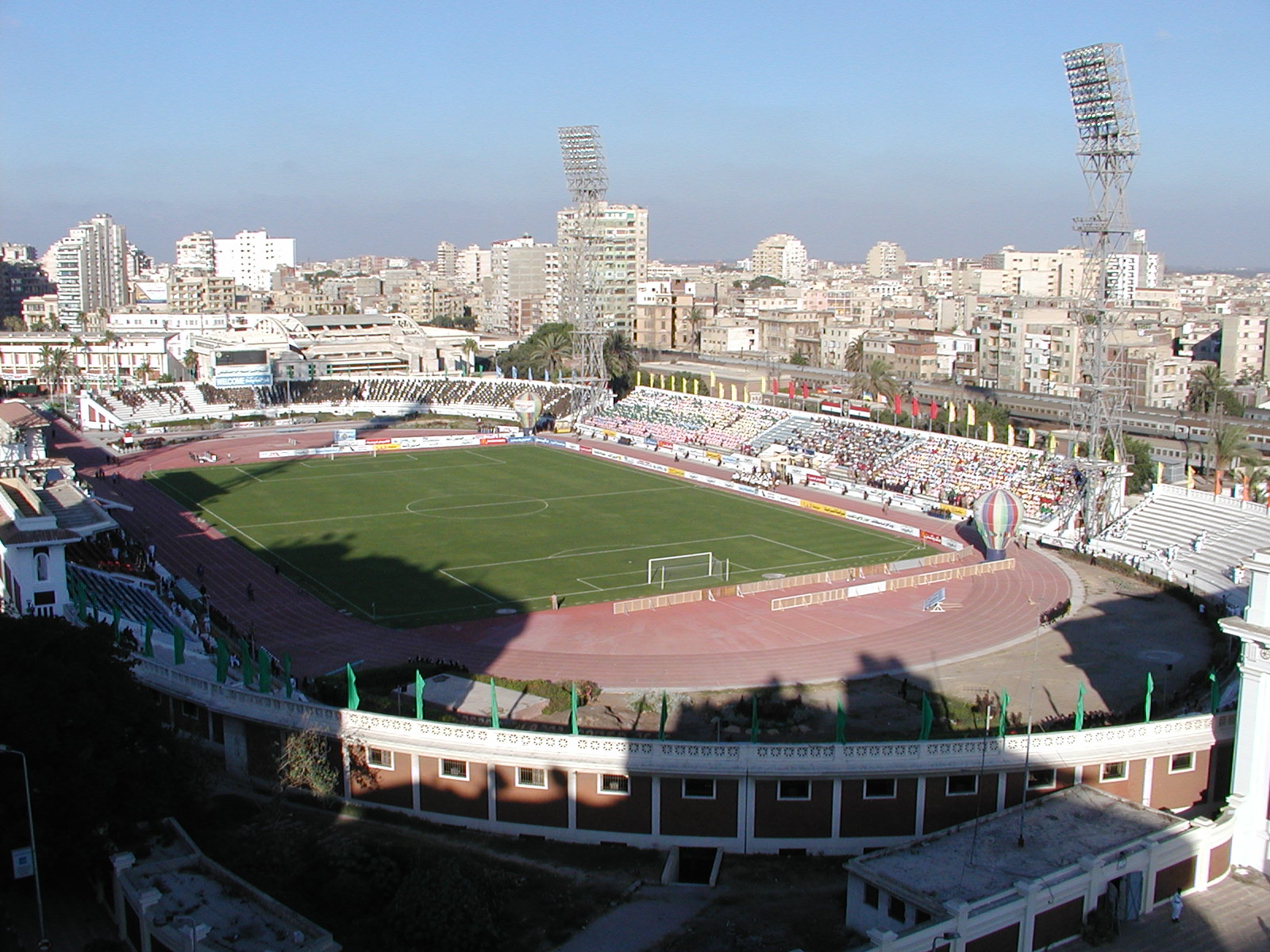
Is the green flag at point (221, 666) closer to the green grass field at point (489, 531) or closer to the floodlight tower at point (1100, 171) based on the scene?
the green grass field at point (489, 531)

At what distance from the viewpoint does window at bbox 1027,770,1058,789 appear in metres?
23.2

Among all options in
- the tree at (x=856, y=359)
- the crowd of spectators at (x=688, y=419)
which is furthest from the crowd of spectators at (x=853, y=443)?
the tree at (x=856, y=359)

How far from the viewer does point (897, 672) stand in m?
33.7

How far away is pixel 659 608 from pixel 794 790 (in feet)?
60.0

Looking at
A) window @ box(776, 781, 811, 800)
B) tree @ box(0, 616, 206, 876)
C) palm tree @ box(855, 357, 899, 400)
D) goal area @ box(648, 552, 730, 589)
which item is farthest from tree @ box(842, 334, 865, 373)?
tree @ box(0, 616, 206, 876)

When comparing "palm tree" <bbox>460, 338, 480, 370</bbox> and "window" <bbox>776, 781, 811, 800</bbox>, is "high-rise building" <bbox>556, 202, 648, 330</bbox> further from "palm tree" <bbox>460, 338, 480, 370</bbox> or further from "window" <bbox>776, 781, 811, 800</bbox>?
"window" <bbox>776, 781, 811, 800</bbox>

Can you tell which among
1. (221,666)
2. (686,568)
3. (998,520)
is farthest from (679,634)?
(998,520)

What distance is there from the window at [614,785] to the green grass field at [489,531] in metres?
17.6

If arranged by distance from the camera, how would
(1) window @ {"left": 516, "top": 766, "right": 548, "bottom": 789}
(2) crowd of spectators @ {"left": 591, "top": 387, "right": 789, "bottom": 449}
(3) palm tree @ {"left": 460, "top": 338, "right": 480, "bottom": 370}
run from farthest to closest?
(3) palm tree @ {"left": 460, "top": 338, "right": 480, "bottom": 370} → (2) crowd of spectators @ {"left": 591, "top": 387, "right": 789, "bottom": 449} → (1) window @ {"left": 516, "top": 766, "right": 548, "bottom": 789}

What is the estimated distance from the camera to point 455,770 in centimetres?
2330

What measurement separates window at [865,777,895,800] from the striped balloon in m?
26.1

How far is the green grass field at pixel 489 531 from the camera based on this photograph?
143ft

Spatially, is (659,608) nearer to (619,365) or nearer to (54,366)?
(619,365)

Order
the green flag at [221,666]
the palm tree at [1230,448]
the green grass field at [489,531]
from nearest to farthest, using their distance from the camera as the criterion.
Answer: the green flag at [221,666] < the green grass field at [489,531] < the palm tree at [1230,448]
